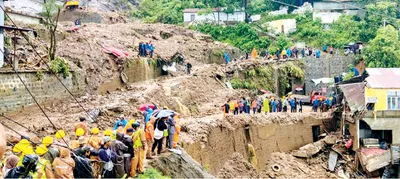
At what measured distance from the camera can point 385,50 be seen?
39969 mm

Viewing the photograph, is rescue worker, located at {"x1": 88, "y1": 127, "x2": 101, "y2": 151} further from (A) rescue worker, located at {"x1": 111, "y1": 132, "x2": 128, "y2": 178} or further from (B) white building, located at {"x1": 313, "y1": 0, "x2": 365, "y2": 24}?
(B) white building, located at {"x1": 313, "y1": 0, "x2": 365, "y2": 24}

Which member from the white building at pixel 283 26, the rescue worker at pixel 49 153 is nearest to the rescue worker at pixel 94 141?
the rescue worker at pixel 49 153

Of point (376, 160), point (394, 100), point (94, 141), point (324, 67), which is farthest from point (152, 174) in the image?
point (324, 67)

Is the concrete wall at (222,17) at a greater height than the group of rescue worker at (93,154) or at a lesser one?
greater

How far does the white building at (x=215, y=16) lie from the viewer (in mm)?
52625

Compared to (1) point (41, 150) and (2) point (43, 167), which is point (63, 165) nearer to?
(2) point (43, 167)

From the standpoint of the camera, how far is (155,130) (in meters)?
14.9

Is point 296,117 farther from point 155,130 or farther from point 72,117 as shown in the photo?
point 155,130

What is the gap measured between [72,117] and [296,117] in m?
13.5

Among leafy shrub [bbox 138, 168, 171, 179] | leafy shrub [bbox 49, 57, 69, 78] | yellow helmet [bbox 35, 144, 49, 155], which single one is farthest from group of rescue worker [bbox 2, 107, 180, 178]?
leafy shrub [bbox 49, 57, 69, 78]

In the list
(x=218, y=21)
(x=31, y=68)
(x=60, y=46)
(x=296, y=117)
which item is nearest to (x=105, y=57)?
(x=60, y=46)

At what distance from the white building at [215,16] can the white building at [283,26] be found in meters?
2.88

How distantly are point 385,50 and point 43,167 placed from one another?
112 feet

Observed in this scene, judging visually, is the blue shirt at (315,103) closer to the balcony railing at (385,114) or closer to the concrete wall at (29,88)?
the balcony railing at (385,114)
